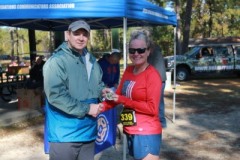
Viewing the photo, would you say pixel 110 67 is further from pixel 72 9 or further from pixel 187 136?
pixel 187 136

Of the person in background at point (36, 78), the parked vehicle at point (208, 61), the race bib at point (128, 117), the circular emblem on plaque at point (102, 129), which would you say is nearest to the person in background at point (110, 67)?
the circular emblem on plaque at point (102, 129)

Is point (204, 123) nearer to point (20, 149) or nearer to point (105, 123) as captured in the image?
point (105, 123)

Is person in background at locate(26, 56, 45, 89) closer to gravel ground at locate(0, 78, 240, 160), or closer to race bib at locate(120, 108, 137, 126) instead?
gravel ground at locate(0, 78, 240, 160)

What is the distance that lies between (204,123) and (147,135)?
5163 mm

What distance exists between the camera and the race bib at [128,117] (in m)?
2.93

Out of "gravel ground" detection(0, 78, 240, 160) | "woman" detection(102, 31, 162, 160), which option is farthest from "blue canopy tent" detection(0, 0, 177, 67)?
"woman" detection(102, 31, 162, 160)

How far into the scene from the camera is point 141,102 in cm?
286

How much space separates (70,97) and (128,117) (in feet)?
2.00

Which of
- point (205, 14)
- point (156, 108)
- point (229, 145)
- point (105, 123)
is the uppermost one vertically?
point (205, 14)

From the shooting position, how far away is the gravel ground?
220 inches

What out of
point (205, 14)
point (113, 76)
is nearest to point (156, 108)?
point (113, 76)

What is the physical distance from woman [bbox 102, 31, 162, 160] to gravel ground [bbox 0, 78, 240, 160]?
8.32 ft

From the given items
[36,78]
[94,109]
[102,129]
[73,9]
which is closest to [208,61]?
[36,78]

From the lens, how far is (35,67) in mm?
9586
